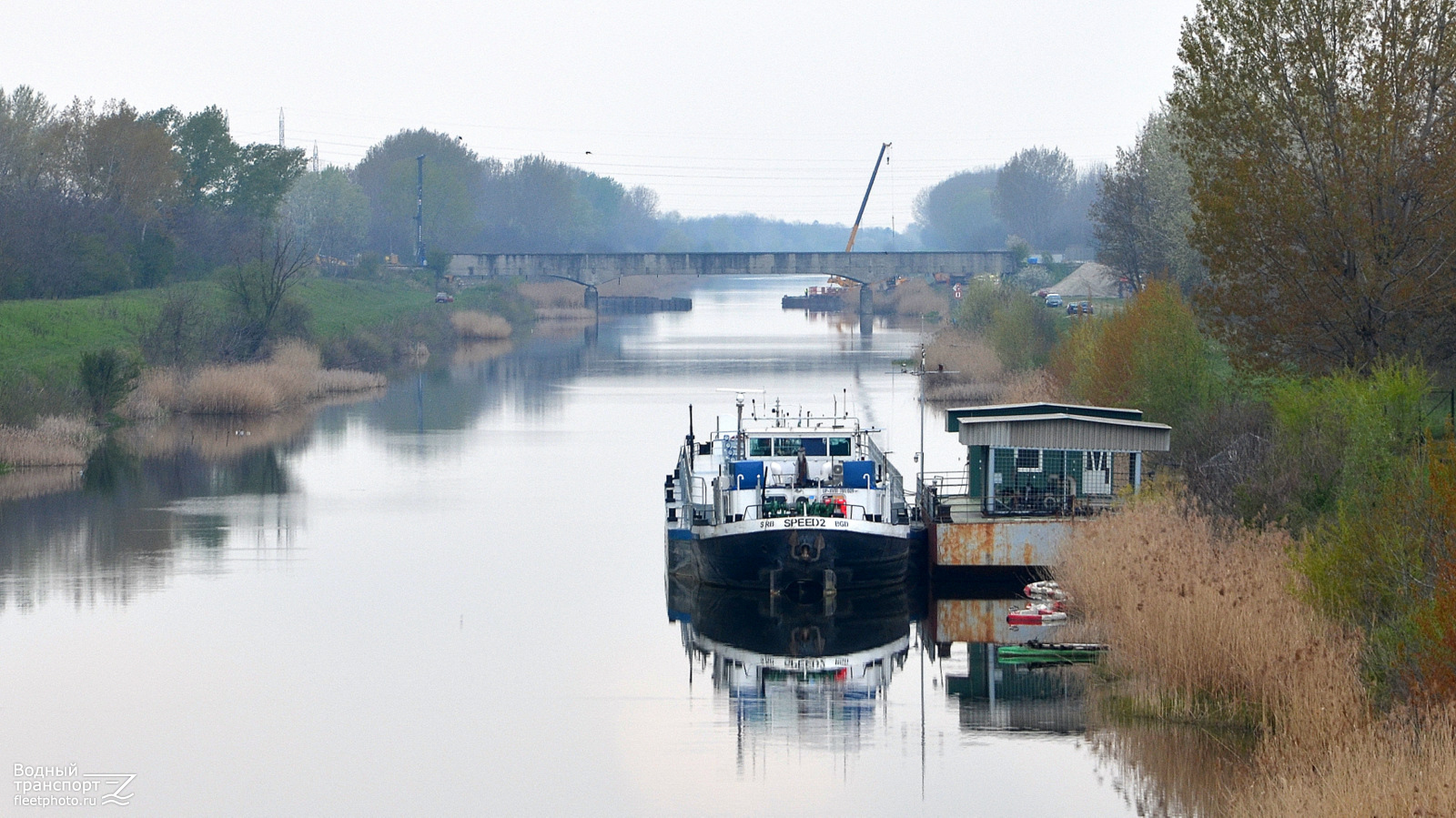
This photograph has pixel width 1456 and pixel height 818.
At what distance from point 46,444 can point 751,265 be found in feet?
347

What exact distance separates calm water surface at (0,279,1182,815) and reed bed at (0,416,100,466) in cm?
103

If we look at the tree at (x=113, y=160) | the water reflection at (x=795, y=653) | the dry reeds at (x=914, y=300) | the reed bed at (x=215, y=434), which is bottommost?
the water reflection at (x=795, y=653)

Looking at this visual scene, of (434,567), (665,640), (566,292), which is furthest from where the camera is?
(566,292)

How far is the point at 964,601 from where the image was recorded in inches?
1426

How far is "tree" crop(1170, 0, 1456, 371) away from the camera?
36.3m

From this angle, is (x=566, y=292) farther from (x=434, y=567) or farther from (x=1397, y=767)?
(x=1397, y=767)

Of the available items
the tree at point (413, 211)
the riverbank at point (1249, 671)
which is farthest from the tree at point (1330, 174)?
the tree at point (413, 211)

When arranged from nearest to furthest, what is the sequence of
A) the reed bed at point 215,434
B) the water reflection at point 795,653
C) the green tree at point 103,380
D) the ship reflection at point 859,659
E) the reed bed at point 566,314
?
the ship reflection at point 859,659, the water reflection at point 795,653, the reed bed at point 215,434, the green tree at point 103,380, the reed bed at point 566,314

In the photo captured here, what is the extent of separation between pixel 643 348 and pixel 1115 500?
8397 cm

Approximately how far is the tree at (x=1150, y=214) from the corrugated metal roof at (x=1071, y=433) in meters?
27.6

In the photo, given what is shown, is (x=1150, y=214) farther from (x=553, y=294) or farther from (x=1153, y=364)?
(x=553, y=294)

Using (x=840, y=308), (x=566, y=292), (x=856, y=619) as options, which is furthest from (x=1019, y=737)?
(x=840, y=308)

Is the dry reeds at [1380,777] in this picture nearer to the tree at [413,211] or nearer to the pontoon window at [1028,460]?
the pontoon window at [1028,460]

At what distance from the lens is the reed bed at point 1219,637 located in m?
21.8
